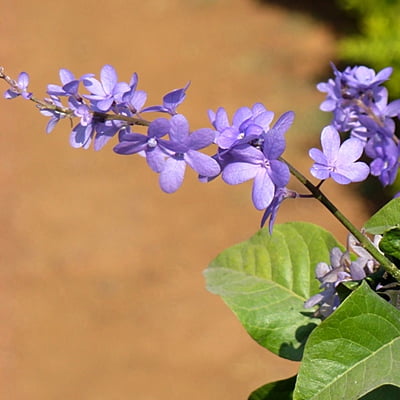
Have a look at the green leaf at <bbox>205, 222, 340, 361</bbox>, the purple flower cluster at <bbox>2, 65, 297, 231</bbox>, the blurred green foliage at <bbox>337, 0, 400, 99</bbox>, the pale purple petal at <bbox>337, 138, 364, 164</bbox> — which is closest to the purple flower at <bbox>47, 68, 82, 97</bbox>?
the purple flower cluster at <bbox>2, 65, 297, 231</bbox>

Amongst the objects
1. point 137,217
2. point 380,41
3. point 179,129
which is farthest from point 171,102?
point 137,217

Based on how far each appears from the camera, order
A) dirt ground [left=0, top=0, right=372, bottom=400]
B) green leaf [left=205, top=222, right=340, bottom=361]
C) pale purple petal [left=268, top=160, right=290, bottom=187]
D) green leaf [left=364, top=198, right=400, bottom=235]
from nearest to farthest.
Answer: pale purple petal [left=268, top=160, right=290, bottom=187] < green leaf [left=364, top=198, right=400, bottom=235] < green leaf [left=205, top=222, right=340, bottom=361] < dirt ground [left=0, top=0, right=372, bottom=400]

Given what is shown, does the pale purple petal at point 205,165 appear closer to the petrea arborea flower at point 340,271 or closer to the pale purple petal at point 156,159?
the pale purple petal at point 156,159

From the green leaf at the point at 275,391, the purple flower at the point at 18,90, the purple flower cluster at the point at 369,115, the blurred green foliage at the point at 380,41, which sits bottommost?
the blurred green foliage at the point at 380,41

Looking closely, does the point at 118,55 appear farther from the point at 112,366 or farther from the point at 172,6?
the point at 112,366

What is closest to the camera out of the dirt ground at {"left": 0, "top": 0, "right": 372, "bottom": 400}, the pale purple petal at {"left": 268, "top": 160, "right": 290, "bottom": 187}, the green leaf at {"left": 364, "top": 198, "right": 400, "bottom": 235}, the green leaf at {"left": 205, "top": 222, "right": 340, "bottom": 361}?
the pale purple petal at {"left": 268, "top": 160, "right": 290, "bottom": 187}

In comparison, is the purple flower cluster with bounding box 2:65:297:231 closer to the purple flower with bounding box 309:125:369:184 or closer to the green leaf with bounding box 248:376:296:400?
the purple flower with bounding box 309:125:369:184

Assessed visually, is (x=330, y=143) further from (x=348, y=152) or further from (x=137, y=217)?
(x=137, y=217)

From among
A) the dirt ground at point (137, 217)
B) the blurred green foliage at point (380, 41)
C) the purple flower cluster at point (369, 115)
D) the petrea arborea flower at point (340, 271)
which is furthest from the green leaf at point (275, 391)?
the blurred green foliage at point (380, 41)
